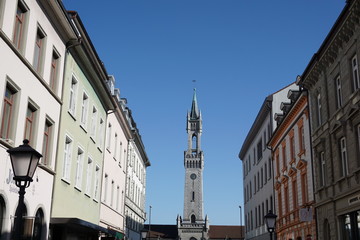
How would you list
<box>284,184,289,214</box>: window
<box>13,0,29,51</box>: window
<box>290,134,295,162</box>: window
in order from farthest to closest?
<box>284,184,289,214</box>: window
<box>290,134,295,162</box>: window
<box>13,0,29,51</box>: window

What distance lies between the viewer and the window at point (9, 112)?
47.4ft

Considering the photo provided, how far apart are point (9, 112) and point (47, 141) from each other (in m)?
3.87

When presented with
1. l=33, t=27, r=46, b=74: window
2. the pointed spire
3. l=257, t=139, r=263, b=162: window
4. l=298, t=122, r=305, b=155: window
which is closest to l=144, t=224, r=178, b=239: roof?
the pointed spire

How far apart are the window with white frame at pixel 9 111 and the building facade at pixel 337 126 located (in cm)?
1258

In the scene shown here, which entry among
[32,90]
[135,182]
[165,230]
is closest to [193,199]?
[165,230]

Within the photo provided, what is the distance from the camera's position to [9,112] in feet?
48.5

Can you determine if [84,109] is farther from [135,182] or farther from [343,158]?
[135,182]

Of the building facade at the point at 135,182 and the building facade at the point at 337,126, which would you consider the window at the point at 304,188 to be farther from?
the building facade at the point at 135,182

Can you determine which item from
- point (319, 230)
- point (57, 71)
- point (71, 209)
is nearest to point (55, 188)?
point (71, 209)

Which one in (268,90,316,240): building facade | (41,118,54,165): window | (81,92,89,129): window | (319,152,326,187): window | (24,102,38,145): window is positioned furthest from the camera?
(268,90,316,240): building facade

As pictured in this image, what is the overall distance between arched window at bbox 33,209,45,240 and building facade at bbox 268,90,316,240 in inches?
546

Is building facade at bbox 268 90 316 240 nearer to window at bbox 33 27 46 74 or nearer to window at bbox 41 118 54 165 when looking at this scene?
window at bbox 41 118 54 165

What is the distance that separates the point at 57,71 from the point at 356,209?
1306 cm

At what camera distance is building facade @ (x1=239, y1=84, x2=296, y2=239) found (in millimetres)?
39141
